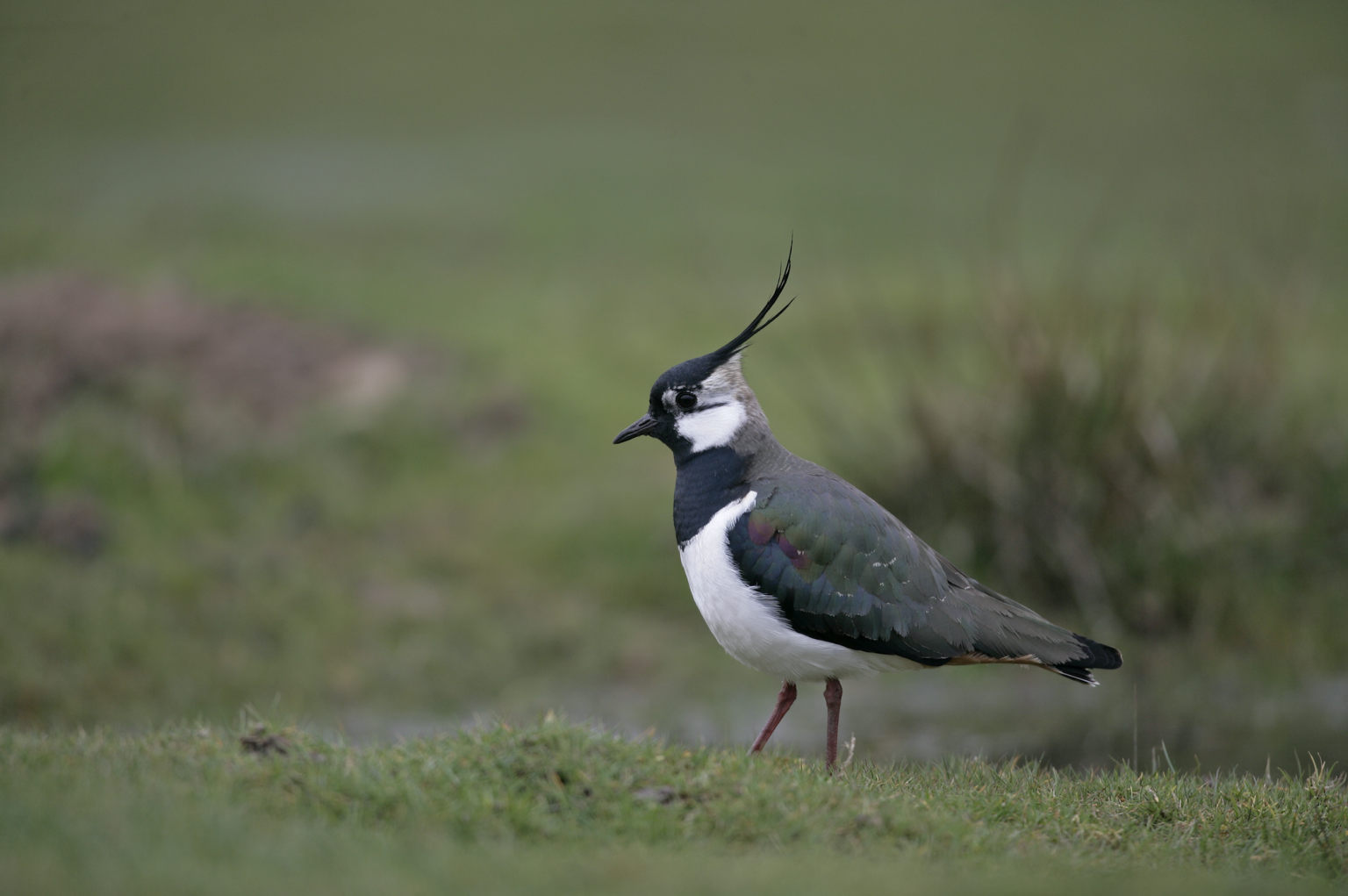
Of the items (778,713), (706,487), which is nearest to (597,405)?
(706,487)

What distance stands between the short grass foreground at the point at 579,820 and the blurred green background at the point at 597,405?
0.83m

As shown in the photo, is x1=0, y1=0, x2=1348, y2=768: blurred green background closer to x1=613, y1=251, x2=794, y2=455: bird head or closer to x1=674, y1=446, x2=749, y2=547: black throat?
x1=674, y1=446, x2=749, y2=547: black throat

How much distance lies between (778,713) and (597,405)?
6097mm

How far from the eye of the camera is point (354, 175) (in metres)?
17.6

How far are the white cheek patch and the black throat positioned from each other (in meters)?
0.04

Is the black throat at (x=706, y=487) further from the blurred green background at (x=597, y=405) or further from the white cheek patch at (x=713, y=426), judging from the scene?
the blurred green background at (x=597, y=405)

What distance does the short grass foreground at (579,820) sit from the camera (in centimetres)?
371

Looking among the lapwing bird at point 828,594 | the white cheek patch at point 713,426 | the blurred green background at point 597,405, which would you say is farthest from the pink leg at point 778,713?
the blurred green background at point 597,405

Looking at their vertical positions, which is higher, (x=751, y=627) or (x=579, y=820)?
(x=751, y=627)

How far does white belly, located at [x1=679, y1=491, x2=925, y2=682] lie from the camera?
552 centimetres

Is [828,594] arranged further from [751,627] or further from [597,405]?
[597,405]

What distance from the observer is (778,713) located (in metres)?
5.77

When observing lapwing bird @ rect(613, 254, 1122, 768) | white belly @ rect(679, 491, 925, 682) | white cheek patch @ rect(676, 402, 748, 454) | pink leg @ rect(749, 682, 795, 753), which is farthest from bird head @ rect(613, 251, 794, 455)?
pink leg @ rect(749, 682, 795, 753)

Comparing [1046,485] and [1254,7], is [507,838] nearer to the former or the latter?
[1046,485]
